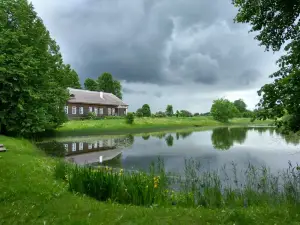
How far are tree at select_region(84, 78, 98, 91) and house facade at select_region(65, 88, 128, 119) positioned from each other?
21.9 m

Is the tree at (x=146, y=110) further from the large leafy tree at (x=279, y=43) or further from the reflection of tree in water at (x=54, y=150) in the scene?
the large leafy tree at (x=279, y=43)

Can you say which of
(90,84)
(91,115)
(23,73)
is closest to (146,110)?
(91,115)

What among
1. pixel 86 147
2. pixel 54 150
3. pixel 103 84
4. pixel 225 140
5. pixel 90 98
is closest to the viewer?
pixel 54 150

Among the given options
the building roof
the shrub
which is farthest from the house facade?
the shrub

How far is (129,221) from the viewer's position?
4.73 m

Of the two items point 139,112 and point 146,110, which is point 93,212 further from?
point 146,110

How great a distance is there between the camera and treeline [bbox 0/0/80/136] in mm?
19328

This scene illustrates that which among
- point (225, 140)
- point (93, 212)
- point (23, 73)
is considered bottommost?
point (225, 140)

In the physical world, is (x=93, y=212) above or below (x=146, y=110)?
below

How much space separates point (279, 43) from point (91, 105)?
4791 cm

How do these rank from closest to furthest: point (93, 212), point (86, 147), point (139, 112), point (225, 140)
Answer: point (93, 212)
point (86, 147)
point (225, 140)
point (139, 112)

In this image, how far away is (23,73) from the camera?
63.1 feet

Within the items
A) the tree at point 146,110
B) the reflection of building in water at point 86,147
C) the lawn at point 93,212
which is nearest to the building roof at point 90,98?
the tree at point 146,110

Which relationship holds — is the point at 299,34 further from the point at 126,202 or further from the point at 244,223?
the point at 126,202
